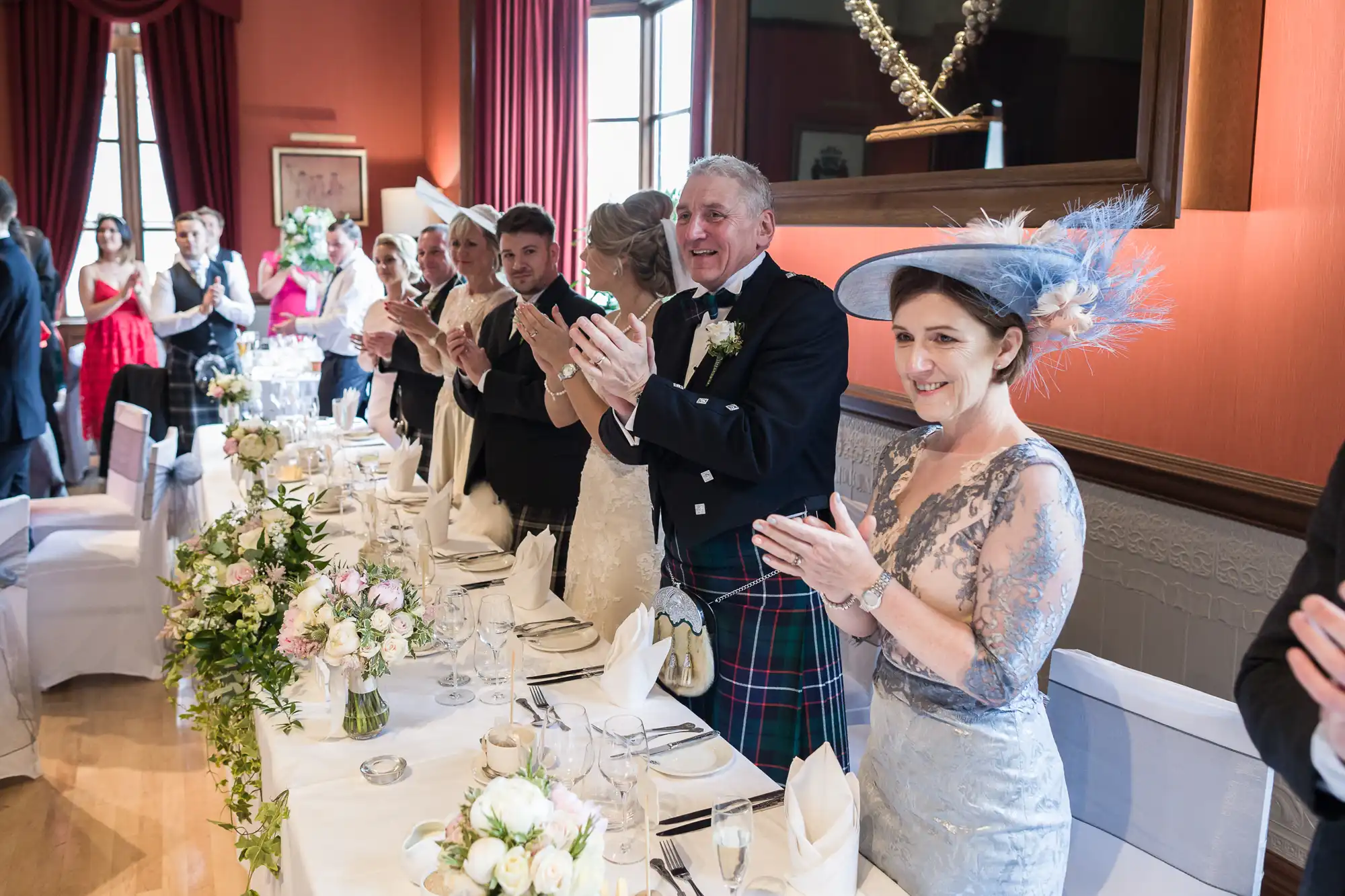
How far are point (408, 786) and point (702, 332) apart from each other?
1.10 m

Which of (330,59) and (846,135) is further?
(330,59)

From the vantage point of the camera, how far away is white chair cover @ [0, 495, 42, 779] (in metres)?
3.30

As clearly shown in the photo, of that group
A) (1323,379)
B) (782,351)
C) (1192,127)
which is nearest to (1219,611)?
(1323,379)

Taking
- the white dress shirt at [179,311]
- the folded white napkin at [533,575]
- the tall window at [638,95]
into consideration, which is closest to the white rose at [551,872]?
the folded white napkin at [533,575]

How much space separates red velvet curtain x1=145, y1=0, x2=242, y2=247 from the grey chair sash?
536 cm

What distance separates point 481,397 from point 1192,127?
2.06 m

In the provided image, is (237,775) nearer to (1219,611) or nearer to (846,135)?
(1219,611)

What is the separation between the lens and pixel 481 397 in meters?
3.35

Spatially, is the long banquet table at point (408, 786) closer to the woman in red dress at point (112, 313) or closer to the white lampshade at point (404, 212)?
the woman in red dress at point (112, 313)

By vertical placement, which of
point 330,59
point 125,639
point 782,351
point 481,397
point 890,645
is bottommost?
point 125,639

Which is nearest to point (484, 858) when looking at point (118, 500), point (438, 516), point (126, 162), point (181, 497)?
point (438, 516)

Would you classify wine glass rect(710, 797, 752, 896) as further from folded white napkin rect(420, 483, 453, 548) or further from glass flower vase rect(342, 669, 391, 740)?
folded white napkin rect(420, 483, 453, 548)

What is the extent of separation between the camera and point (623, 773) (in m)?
1.51

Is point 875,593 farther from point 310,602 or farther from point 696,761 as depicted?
point 310,602
